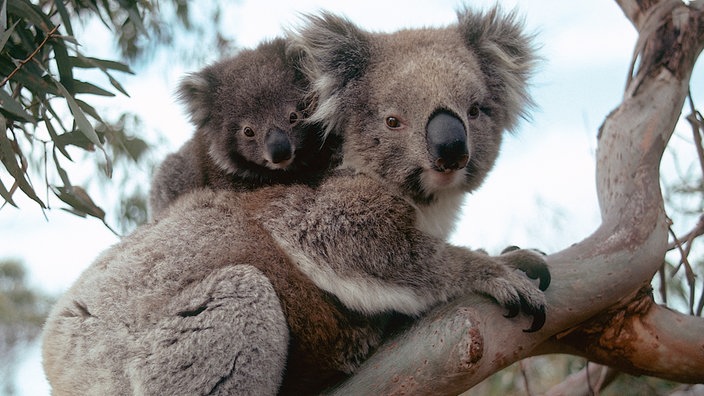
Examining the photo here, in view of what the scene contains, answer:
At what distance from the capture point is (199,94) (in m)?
3.38

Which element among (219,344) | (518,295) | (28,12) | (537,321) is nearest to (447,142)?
(518,295)

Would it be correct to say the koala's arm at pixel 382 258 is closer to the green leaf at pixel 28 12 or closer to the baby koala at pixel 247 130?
the baby koala at pixel 247 130

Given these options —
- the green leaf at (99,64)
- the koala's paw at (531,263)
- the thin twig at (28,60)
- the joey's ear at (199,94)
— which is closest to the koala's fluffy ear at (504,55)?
the koala's paw at (531,263)

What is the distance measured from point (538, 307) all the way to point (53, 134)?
2.14m

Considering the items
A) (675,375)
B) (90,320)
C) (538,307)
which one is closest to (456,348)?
(538,307)

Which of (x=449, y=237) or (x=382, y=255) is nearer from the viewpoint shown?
(x=382, y=255)

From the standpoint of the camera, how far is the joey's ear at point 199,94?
11.0 ft

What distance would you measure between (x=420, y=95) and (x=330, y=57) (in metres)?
0.47

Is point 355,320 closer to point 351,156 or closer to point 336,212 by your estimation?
point 336,212

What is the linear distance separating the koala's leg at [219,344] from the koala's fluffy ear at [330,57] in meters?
0.78

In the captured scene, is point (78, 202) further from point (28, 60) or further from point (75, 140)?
point (28, 60)

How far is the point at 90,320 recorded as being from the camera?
2576 mm

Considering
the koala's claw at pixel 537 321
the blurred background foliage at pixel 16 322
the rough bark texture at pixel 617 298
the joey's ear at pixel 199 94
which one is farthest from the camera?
the blurred background foliage at pixel 16 322

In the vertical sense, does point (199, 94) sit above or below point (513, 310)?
above
